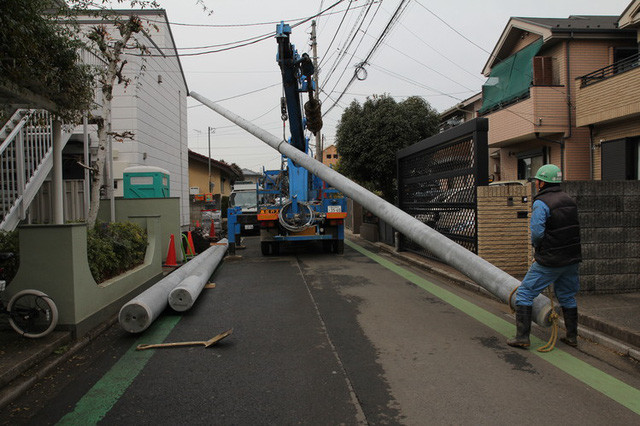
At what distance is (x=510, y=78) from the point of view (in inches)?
691

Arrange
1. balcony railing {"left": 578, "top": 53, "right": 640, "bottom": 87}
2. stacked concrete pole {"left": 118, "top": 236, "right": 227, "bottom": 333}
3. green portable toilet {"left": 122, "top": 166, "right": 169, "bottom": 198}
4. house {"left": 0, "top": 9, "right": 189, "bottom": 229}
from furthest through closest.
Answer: balcony railing {"left": 578, "top": 53, "right": 640, "bottom": 87}
green portable toilet {"left": 122, "top": 166, "right": 169, "bottom": 198}
house {"left": 0, "top": 9, "right": 189, "bottom": 229}
stacked concrete pole {"left": 118, "top": 236, "right": 227, "bottom": 333}

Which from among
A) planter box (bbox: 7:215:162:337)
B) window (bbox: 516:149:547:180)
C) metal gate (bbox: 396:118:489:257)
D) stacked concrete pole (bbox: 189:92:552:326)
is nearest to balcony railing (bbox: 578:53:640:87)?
window (bbox: 516:149:547:180)

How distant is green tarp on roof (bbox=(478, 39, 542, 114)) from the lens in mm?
16250

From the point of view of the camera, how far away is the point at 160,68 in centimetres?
1759

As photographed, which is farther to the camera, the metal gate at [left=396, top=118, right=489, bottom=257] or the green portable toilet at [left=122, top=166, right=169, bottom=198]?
the green portable toilet at [left=122, top=166, right=169, bottom=198]

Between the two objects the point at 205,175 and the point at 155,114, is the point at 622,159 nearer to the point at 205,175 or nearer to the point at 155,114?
the point at 155,114

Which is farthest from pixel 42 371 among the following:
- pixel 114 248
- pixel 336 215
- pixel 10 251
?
pixel 336 215

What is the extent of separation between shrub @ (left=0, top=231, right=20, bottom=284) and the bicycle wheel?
842 millimetres

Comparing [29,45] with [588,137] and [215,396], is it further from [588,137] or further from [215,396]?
[588,137]

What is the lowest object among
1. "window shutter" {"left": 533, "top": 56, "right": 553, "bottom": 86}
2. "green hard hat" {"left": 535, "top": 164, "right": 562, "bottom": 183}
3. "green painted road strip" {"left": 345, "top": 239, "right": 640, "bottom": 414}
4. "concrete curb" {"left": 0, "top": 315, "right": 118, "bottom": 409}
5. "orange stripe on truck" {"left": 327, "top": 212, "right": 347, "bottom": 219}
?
"green painted road strip" {"left": 345, "top": 239, "right": 640, "bottom": 414}

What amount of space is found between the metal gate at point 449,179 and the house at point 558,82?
6285 millimetres

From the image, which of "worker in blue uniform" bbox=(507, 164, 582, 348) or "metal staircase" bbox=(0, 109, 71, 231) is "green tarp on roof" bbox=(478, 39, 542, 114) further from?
"metal staircase" bbox=(0, 109, 71, 231)

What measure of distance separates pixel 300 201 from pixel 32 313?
8131 millimetres

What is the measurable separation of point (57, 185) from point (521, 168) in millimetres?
16882
